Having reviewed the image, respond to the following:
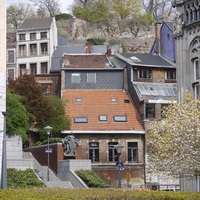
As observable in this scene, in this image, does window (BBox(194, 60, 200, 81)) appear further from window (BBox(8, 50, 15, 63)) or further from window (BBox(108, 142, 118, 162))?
window (BBox(8, 50, 15, 63))

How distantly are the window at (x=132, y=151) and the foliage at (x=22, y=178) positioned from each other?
20973 mm

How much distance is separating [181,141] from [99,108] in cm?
3644

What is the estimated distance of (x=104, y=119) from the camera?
7481cm

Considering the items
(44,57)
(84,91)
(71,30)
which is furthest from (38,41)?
(71,30)

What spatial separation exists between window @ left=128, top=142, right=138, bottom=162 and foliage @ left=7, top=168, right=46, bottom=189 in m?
21.0

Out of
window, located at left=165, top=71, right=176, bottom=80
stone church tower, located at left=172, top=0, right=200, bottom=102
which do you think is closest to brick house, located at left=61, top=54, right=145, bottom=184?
window, located at left=165, top=71, right=176, bottom=80

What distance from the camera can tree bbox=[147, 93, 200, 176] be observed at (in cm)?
3988

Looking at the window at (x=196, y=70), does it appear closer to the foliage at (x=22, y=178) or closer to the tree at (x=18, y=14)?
the foliage at (x=22, y=178)

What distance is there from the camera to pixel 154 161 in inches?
1682

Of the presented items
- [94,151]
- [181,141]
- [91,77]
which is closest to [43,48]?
[91,77]

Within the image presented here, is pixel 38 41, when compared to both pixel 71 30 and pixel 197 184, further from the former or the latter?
pixel 197 184

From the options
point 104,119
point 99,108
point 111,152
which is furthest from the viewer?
point 99,108

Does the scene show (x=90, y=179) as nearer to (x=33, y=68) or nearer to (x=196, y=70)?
(x=196, y=70)

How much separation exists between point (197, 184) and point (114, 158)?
25.3 metres
